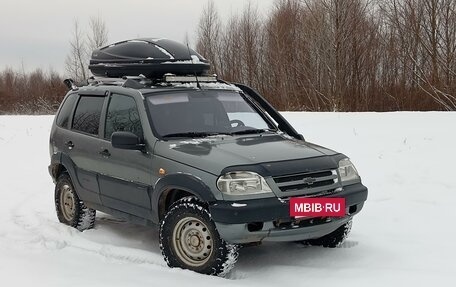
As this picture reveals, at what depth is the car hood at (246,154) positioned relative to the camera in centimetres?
431

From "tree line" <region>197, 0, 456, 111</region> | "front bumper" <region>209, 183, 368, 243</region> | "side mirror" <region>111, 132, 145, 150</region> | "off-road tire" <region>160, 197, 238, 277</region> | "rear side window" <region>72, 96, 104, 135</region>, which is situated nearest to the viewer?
"front bumper" <region>209, 183, 368, 243</region>

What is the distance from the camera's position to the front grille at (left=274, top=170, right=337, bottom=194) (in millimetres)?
4301

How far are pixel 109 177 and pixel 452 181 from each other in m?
4.80

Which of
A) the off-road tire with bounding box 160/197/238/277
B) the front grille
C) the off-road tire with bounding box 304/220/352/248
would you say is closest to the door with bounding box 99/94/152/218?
the off-road tire with bounding box 160/197/238/277

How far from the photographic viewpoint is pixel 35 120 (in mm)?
19734

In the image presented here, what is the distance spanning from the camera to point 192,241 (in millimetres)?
4520

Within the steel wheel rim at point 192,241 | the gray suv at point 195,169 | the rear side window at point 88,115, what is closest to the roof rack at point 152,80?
the gray suv at point 195,169

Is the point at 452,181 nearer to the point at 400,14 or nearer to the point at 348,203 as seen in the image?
the point at 348,203

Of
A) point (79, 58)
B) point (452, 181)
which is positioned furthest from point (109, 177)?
point (79, 58)

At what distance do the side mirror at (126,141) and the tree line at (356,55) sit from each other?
68.0 feet

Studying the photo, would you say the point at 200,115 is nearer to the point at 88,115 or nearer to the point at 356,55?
the point at 88,115

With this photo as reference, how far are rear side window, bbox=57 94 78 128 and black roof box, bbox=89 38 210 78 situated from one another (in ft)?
1.83

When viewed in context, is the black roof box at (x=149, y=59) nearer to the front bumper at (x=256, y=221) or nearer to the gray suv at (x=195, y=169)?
the gray suv at (x=195, y=169)

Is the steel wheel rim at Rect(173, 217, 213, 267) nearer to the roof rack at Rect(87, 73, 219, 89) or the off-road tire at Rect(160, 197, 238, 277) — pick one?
the off-road tire at Rect(160, 197, 238, 277)
